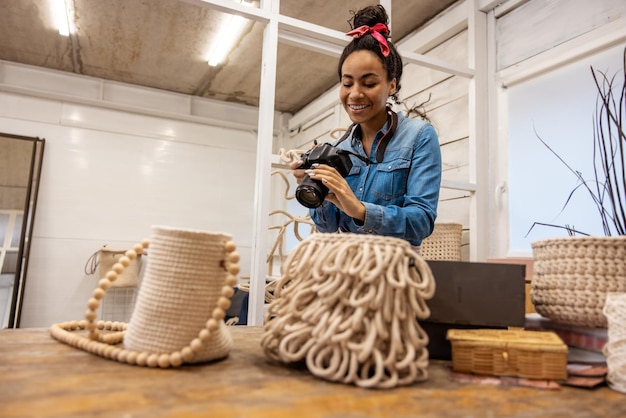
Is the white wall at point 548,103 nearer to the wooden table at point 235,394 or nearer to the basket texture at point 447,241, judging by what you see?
the basket texture at point 447,241

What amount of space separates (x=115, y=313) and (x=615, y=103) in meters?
3.93

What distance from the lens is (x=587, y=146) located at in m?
1.74

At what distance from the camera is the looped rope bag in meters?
0.55

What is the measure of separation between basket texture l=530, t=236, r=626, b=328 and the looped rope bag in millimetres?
283

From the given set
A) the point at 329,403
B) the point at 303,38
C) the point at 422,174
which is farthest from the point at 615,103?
the point at 329,403

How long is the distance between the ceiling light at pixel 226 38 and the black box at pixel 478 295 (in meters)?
2.45

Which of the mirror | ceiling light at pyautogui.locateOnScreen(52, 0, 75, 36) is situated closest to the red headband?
ceiling light at pyautogui.locateOnScreen(52, 0, 75, 36)

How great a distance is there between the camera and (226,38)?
122 inches

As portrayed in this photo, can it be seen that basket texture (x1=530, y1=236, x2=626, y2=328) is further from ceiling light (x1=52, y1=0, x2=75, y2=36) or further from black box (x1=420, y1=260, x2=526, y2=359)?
ceiling light (x1=52, y1=0, x2=75, y2=36)

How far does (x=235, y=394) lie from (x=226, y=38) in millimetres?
3015

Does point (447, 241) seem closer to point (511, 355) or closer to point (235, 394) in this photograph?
point (511, 355)

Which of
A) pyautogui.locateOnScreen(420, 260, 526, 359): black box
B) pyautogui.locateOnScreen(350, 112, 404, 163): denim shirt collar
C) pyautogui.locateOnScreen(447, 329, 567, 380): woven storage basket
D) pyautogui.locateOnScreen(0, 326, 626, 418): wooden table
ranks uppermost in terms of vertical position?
pyautogui.locateOnScreen(350, 112, 404, 163): denim shirt collar

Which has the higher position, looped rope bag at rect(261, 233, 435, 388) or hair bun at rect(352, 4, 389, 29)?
hair bun at rect(352, 4, 389, 29)

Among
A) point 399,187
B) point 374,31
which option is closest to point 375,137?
point 399,187
